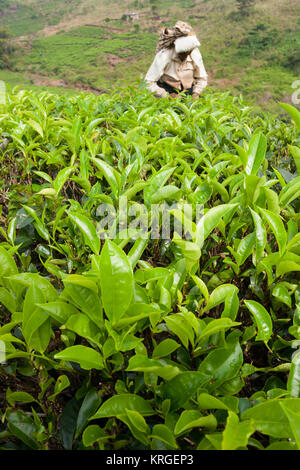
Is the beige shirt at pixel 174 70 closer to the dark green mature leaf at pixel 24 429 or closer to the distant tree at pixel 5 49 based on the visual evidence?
the dark green mature leaf at pixel 24 429

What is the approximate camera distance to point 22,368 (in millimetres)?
888

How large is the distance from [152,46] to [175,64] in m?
29.1

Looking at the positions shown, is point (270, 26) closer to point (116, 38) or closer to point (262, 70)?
point (262, 70)

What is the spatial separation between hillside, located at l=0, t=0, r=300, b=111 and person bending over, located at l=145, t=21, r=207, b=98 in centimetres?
1249

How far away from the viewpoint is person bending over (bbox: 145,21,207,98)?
6461 mm

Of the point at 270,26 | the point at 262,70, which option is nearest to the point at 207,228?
the point at 262,70

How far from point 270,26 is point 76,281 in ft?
113

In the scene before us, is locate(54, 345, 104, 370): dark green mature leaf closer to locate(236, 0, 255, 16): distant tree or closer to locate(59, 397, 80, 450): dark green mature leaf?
locate(59, 397, 80, 450): dark green mature leaf

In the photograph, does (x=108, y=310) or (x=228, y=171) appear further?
(x=228, y=171)

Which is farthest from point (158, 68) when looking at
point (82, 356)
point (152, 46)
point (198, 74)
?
point (152, 46)

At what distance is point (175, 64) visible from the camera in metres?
6.64

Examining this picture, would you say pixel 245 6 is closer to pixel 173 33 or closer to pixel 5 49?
pixel 5 49

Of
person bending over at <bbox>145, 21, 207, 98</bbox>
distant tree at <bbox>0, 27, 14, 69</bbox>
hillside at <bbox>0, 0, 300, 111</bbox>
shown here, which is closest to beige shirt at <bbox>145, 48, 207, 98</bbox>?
person bending over at <bbox>145, 21, 207, 98</bbox>
